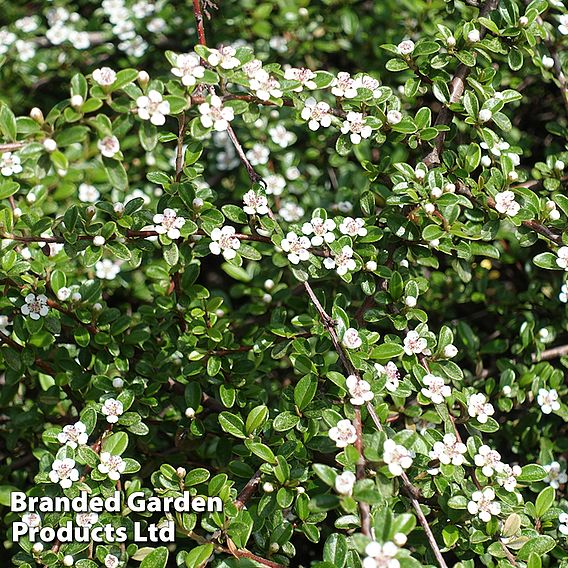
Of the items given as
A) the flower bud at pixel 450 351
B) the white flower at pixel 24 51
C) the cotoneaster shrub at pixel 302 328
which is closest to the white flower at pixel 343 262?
the cotoneaster shrub at pixel 302 328

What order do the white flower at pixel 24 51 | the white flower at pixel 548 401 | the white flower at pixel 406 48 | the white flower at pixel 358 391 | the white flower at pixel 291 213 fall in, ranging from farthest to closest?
the white flower at pixel 24 51 → the white flower at pixel 291 213 → the white flower at pixel 548 401 → the white flower at pixel 406 48 → the white flower at pixel 358 391

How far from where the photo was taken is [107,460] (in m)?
1.62

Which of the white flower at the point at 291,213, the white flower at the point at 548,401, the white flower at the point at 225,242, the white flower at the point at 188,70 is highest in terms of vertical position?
the white flower at the point at 188,70

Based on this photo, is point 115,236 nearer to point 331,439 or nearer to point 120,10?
point 331,439

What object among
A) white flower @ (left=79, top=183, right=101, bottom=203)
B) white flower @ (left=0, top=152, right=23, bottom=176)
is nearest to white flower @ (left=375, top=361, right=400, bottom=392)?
white flower @ (left=0, top=152, right=23, bottom=176)

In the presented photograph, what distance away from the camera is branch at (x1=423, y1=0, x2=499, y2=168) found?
1.85 metres

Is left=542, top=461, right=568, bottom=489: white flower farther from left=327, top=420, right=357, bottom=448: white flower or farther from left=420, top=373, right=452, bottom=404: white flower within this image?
left=327, top=420, right=357, bottom=448: white flower

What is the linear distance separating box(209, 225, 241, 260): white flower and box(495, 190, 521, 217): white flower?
592mm

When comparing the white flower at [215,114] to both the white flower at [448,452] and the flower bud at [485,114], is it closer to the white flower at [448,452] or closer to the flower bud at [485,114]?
the flower bud at [485,114]

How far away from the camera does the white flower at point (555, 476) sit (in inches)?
77.4

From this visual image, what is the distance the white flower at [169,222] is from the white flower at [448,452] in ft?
2.34

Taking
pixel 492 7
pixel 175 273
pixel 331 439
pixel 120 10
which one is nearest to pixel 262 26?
pixel 120 10

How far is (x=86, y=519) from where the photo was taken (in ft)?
5.32

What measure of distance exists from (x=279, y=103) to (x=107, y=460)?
2.74ft
